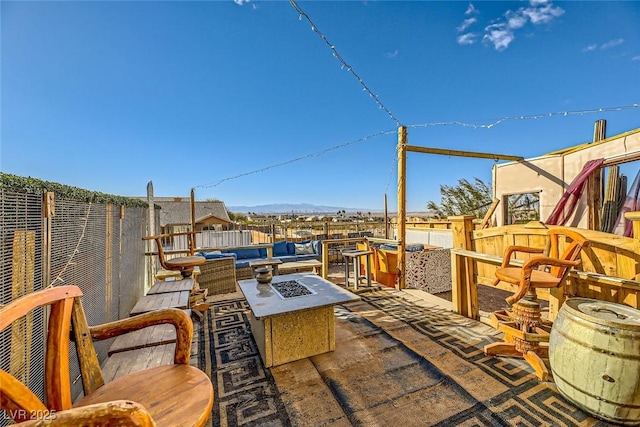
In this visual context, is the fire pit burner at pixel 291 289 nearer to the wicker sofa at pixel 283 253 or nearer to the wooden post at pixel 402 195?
the wooden post at pixel 402 195

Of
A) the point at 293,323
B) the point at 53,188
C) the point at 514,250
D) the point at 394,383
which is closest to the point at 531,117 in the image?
the point at 514,250

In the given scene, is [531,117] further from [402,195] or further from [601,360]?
[601,360]

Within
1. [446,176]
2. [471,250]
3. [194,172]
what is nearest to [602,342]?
[471,250]

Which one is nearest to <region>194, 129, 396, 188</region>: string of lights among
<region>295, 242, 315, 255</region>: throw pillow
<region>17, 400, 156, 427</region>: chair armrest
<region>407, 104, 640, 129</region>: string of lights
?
<region>407, 104, 640, 129</region>: string of lights

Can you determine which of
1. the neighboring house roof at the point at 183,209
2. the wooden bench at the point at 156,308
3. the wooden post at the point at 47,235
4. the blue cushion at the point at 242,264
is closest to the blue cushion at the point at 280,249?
the blue cushion at the point at 242,264

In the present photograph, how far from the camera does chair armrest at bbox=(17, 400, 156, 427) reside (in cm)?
49

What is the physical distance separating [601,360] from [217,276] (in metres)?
4.59

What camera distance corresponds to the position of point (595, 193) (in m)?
4.30

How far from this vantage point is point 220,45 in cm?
478

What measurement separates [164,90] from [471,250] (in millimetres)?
7318

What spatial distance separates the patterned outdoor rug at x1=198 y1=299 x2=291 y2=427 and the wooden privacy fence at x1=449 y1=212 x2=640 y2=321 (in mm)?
2501

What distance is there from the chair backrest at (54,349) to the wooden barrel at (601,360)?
2.51 meters

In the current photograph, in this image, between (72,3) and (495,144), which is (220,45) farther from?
(495,144)

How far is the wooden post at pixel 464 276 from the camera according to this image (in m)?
3.06
